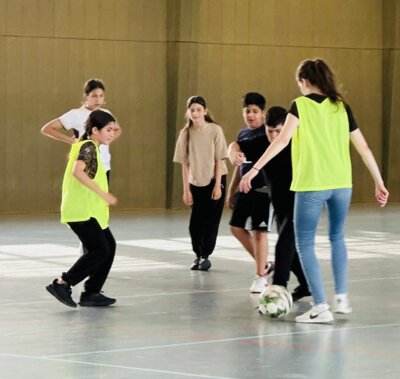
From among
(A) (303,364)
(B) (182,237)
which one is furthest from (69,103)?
(A) (303,364)

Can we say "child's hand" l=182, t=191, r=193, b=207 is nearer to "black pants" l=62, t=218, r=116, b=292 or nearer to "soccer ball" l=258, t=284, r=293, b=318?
"black pants" l=62, t=218, r=116, b=292

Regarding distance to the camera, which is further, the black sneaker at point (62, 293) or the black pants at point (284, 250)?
the black sneaker at point (62, 293)

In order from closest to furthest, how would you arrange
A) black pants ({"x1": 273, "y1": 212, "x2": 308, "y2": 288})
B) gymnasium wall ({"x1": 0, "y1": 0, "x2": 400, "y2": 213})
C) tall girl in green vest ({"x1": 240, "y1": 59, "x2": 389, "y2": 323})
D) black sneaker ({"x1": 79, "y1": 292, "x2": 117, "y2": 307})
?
tall girl in green vest ({"x1": 240, "y1": 59, "x2": 389, "y2": 323}) → black pants ({"x1": 273, "y1": 212, "x2": 308, "y2": 288}) → black sneaker ({"x1": 79, "y1": 292, "x2": 117, "y2": 307}) → gymnasium wall ({"x1": 0, "y1": 0, "x2": 400, "y2": 213})

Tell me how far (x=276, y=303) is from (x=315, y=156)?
103 centimetres

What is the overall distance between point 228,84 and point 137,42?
1.88m

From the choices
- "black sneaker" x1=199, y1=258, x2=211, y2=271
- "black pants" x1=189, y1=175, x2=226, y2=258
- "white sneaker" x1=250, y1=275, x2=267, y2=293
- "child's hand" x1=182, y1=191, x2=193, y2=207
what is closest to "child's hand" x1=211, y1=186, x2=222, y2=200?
"black pants" x1=189, y1=175, x2=226, y2=258

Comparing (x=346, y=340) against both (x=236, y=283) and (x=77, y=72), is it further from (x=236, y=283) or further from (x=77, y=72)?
(x=77, y=72)

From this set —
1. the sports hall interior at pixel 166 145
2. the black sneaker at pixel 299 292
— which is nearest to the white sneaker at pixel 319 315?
the sports hall interior at pixel 166 145

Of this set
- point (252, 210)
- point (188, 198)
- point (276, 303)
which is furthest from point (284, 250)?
point (188, 198)

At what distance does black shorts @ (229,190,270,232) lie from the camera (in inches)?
388

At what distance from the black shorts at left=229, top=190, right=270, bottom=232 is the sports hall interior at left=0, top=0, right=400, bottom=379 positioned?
552mm

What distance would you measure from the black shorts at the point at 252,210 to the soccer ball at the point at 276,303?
60.2 inches

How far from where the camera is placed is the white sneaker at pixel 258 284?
973 centimetres

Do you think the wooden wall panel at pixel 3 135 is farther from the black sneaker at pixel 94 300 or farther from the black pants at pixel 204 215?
the black sneaker at pixel 94 300
